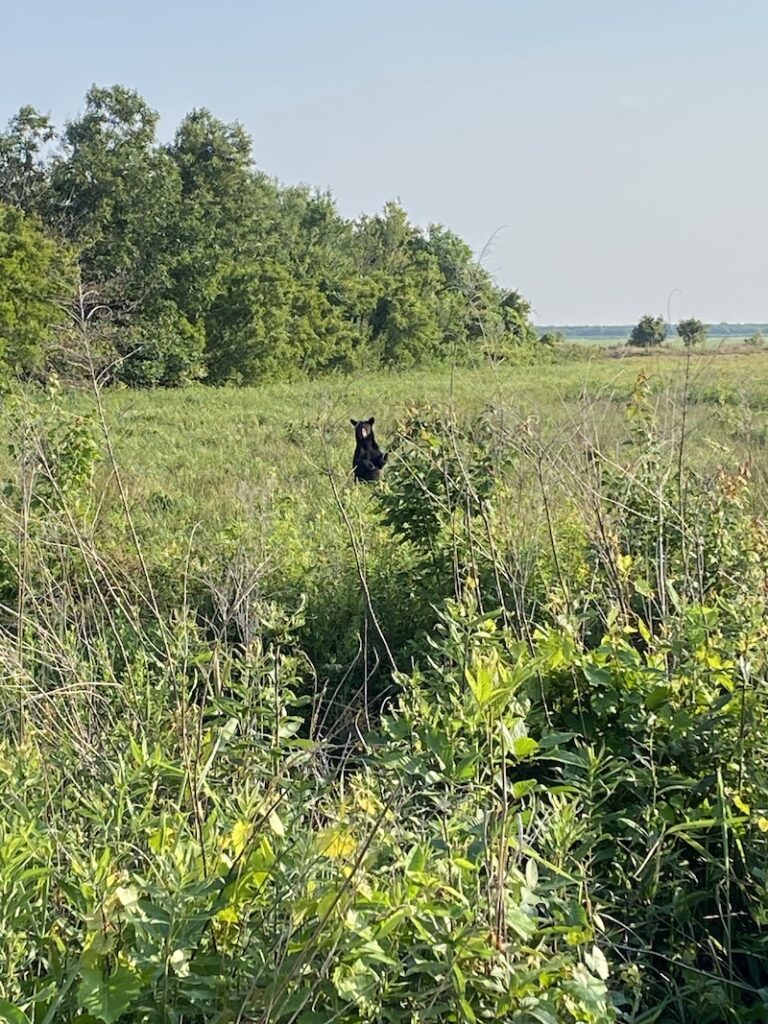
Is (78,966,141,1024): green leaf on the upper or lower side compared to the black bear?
upper

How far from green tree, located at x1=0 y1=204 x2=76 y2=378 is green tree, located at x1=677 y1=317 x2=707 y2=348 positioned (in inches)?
734

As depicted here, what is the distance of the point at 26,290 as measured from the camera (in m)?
22.8

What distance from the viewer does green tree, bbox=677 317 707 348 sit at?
415cm

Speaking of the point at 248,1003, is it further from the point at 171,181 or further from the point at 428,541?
the point at 171,181

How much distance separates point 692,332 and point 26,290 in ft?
69.3

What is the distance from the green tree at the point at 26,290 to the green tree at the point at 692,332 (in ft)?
61.2

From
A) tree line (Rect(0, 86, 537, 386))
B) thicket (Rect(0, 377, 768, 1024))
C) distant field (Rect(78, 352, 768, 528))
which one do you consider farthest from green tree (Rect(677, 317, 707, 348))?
tree line (Rect(0, 86, 537, 386))

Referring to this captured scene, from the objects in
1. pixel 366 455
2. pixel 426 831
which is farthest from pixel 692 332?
pixel 366 455

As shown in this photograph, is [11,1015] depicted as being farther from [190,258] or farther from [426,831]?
[190,258]

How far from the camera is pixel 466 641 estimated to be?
92.9 inches

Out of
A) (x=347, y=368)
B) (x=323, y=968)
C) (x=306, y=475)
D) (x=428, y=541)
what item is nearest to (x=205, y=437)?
(x=306, y=475)

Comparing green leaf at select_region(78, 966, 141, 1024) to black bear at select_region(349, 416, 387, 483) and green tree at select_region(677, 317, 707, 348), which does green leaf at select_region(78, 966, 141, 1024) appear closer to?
green tree at select_region(677, 317, 707, 348)

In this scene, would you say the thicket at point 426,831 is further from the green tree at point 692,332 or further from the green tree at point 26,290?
the green tree at point 26,290

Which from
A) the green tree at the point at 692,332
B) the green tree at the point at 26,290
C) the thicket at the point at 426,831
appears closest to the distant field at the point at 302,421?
the green tree at the point at 692,332
